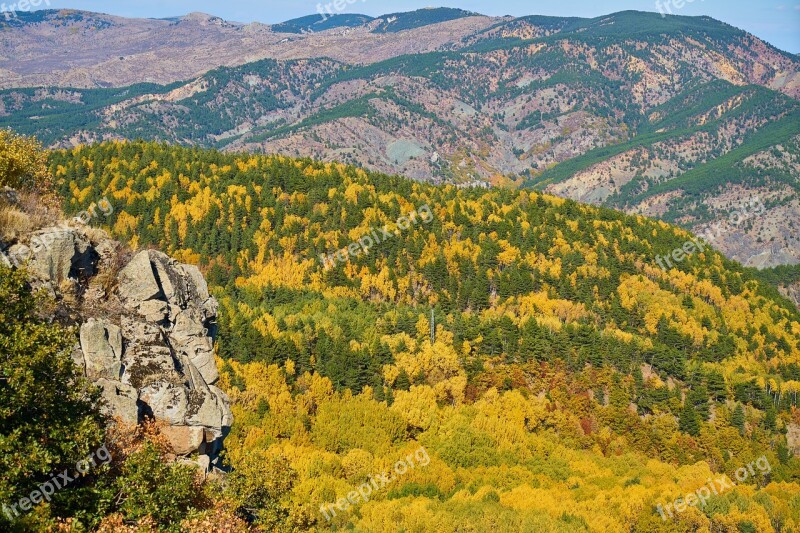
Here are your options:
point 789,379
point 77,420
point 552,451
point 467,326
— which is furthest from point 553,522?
point 789,379

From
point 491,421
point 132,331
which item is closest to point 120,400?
point 132,331

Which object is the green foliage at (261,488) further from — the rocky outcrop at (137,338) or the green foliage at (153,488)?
the green foliage at (153,488)

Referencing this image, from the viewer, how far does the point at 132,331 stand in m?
41.2

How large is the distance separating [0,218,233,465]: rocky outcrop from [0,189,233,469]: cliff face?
6cm

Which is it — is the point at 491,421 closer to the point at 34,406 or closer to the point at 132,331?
the point at 132,331

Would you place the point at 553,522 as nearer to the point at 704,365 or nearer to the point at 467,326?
the point at 467,326

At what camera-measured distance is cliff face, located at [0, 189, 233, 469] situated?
125ft

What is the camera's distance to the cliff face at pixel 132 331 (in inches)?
1501

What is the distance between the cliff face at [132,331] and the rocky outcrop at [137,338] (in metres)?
0.06

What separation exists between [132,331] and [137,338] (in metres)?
0.55

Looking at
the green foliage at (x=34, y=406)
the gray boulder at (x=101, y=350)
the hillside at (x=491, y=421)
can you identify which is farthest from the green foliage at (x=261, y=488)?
the green foliage at (x=34, y=406)

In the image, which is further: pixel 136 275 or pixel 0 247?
pixel 136 275

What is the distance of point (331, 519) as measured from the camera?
75.6 meters

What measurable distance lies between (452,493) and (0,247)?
228 feet
